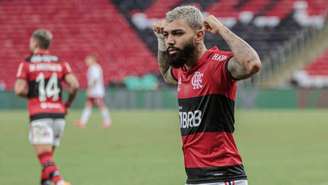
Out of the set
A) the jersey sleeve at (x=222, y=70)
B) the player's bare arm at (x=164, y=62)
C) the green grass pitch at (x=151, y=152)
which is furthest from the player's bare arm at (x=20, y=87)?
the jersey sleeve at (x=222, y=70)

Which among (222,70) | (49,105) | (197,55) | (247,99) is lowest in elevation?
(247,99)

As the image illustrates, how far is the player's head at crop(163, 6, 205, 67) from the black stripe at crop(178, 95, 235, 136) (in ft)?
1.05

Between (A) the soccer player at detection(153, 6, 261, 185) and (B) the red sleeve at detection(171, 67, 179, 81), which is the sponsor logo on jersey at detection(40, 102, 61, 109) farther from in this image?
(A) the soccer player at detection(153, 6, 261, 185)

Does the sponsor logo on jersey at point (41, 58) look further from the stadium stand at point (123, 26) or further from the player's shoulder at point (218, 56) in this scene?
the stadium stand at point (123, 26)

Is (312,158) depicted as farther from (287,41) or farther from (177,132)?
(287,41)

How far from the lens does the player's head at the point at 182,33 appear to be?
571 cm

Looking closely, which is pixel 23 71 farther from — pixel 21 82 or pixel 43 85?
pixel 43 85

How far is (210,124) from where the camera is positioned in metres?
5.83

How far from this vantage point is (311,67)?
36.2m

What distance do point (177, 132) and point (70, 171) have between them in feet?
28.6

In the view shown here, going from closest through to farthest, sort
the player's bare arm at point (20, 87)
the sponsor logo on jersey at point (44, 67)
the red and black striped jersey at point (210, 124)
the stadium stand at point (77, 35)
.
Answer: the red and black striped jersey at point (210, 124) < the player's bare arm at point (20, 87) < the sponsor logo on jersey at point (44, 67) < the stadium stand at point (77, 35)

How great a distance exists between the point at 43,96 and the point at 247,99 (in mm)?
23542

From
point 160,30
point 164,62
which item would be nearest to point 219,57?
point 160,30

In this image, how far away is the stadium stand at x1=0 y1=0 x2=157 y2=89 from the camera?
38.2 meters
